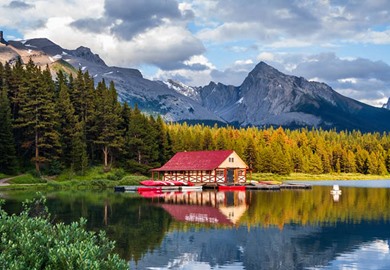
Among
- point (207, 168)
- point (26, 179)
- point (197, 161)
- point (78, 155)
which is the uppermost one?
point (78, 155)

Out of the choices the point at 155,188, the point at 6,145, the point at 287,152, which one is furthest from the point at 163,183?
the point at 287,152

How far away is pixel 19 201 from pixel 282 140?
109828 mm

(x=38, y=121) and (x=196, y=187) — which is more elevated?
(x=38, y=121)

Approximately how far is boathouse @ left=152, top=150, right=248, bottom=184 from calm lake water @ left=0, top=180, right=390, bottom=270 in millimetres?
34587

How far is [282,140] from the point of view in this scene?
510 feet

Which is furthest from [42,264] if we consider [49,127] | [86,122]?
[86,122]

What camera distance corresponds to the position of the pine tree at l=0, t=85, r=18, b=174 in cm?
8306

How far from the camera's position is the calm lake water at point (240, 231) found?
2866 cm

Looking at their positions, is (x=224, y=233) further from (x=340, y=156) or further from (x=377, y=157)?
(x=377, y=157)

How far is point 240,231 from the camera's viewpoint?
38.9 meters

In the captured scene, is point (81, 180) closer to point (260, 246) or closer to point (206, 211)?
point (206, 211)

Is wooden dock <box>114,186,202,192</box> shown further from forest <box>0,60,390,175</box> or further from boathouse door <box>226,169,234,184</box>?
forest <box>0,60,390,175</box>

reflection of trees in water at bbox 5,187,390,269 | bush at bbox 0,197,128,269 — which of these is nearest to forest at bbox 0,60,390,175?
reflection of trees in water at bbox 5,187,390,269

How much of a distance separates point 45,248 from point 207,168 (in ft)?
281
